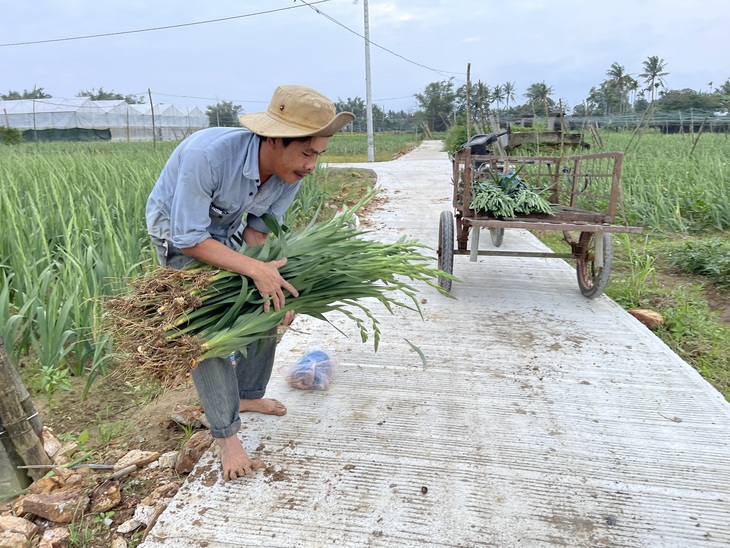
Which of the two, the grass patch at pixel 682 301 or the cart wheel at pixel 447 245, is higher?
the cart wheel at pixel 447 245

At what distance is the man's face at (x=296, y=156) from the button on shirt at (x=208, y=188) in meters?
0.08

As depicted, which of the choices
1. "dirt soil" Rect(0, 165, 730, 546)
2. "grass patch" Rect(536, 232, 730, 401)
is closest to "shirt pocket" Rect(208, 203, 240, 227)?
"dirt soil" Rect(0, 165, 730, 546)

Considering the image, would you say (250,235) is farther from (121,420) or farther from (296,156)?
(121,420)

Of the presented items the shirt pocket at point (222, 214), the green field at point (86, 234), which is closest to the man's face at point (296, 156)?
the shirt pocket at point (222, 214)

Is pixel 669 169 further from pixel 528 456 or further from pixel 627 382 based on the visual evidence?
pixel 528 456

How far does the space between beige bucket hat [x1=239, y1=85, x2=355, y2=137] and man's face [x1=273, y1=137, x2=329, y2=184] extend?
41 millimetres

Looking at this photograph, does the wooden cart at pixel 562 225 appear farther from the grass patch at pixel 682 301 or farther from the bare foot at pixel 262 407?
the bare foot at pixel 262 407

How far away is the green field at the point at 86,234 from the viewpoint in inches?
86.7

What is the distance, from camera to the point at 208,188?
1507 mm

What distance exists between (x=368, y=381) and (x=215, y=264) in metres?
1.16

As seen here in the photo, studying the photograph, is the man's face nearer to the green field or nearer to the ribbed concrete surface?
the green field

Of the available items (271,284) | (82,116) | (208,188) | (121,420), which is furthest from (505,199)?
(82,116)

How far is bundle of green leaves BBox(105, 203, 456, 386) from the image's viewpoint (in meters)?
1.45

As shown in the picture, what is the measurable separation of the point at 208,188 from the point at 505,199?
249cm
